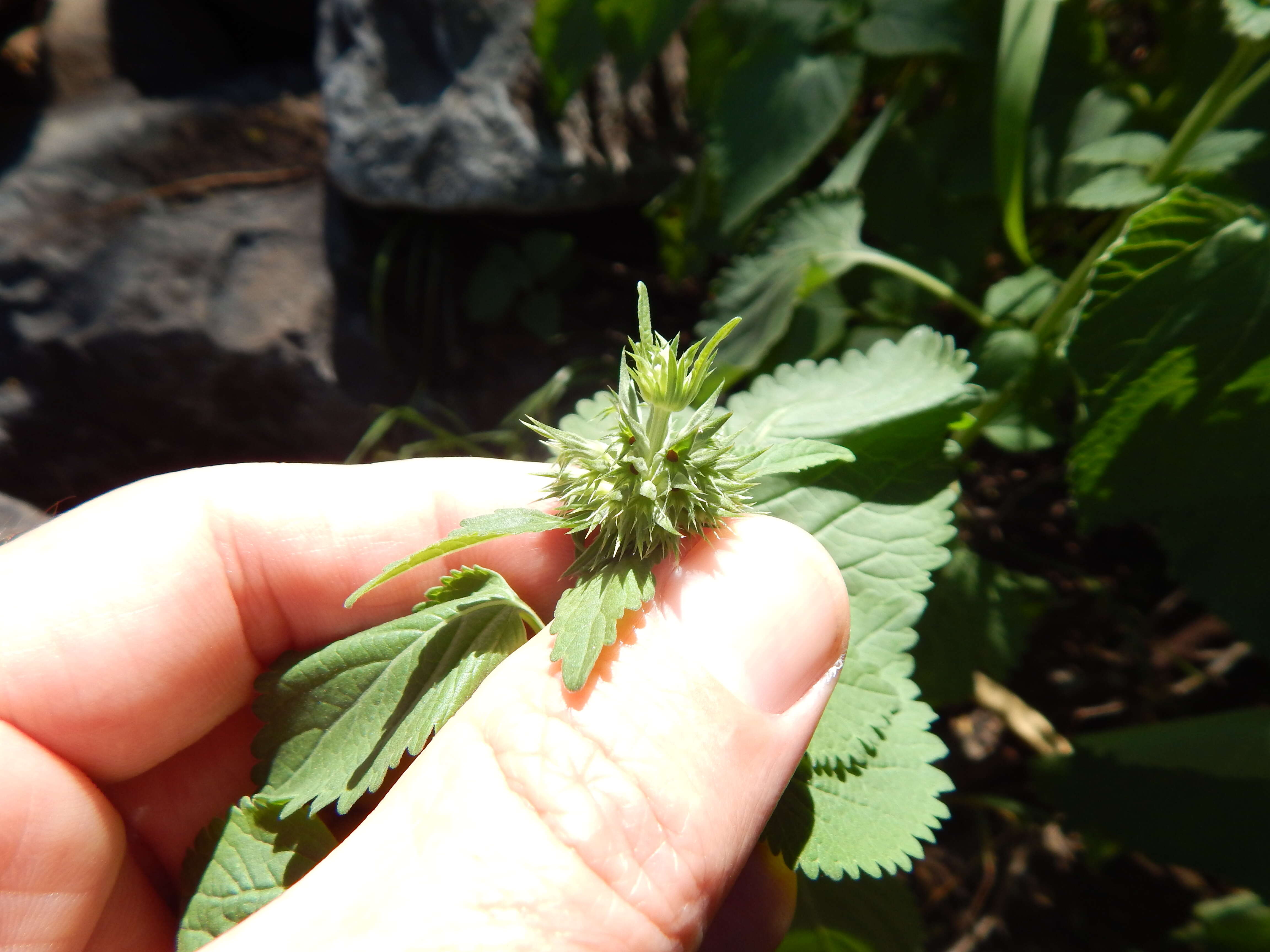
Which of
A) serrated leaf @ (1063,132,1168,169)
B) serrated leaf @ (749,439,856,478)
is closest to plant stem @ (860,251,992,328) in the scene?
serrated leaf @ (1063,132,1168,169)

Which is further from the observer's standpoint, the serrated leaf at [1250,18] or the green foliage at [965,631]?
the green foliage at [965,631]

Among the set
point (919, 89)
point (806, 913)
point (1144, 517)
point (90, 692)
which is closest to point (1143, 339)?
point (1144, 517)

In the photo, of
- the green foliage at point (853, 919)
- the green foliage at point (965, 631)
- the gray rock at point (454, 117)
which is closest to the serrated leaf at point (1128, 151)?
the green foliage at point (965, 631)

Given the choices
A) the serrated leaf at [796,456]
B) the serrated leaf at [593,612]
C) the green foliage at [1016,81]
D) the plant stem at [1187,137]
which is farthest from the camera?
the green foliage at [1016,81]

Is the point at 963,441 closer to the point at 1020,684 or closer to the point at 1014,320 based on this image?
the point at 1014,320

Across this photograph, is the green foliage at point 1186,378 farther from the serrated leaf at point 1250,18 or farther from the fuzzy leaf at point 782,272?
the fuzzy leaf at point 782,272

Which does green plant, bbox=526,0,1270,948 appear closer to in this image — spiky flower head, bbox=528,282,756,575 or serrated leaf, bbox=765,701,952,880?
serrated leaf, bbox=765,701,952,880

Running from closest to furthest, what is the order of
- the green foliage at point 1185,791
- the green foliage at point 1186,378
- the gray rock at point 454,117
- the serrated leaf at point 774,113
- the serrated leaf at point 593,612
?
the serrated leaf at point 593,612
the green foliage at point 1186,378
the green foliage at point 1185,791
the serrated leaf at point 774,113
the gray rock at point 454,117
